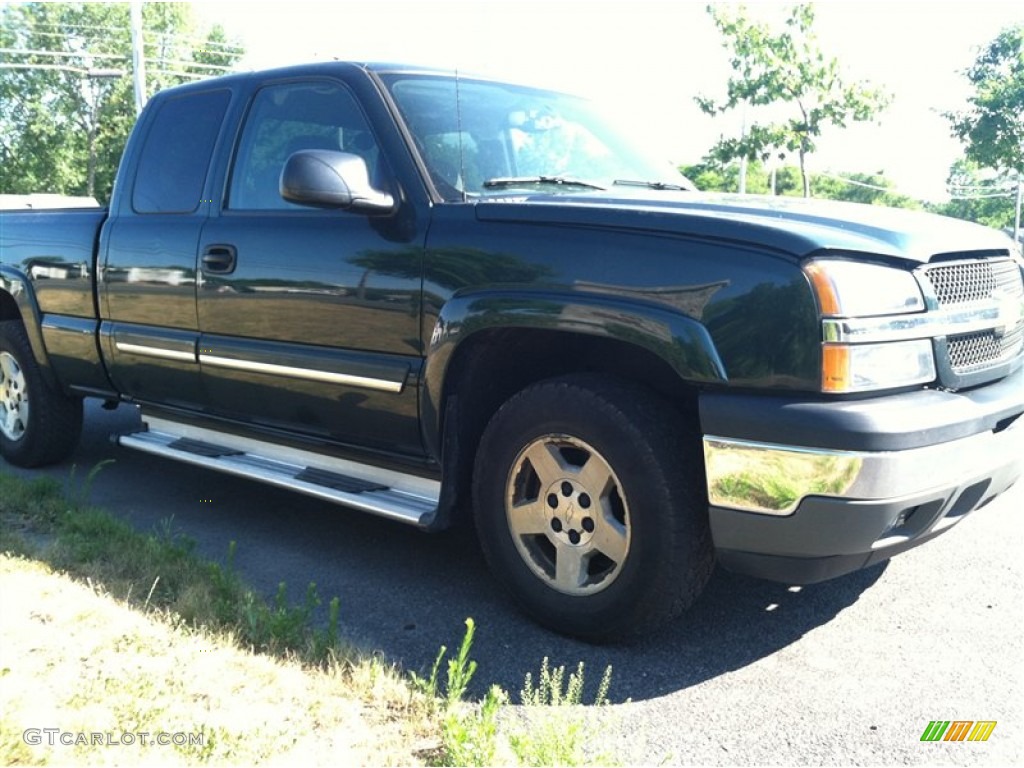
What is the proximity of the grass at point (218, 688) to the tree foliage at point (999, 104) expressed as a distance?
30471mm

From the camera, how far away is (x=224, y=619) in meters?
3.15

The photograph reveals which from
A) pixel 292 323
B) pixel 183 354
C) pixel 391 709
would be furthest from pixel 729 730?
pixel 183 354

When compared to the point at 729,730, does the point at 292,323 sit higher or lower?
higher

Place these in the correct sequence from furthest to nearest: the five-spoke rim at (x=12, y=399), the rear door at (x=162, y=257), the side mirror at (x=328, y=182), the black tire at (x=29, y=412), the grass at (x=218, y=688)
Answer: the five-spoke rim at (x=12, y=399) → the black tire at (x=29, y=412) → the rear door at (x=162, y=257) → the side mirror at (x=328, y=182) → the grass at (x=218, y=688)

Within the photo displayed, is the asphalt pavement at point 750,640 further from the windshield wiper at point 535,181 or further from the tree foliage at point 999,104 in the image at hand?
the tree foliage at point 999,104

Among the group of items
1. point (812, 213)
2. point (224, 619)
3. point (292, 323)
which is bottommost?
point (224, 619)

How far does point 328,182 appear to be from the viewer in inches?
134

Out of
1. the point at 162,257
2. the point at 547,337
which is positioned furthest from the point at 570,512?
the point at 162,257

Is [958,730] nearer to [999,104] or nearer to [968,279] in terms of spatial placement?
[968,279]

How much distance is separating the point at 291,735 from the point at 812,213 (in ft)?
7.16

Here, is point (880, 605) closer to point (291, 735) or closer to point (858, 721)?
point (858, 721)

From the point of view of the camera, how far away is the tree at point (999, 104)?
28.2m

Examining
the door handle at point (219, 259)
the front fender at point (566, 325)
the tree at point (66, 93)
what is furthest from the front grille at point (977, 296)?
the tree at point (66, 93)

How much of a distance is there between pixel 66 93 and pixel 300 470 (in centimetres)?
4225
